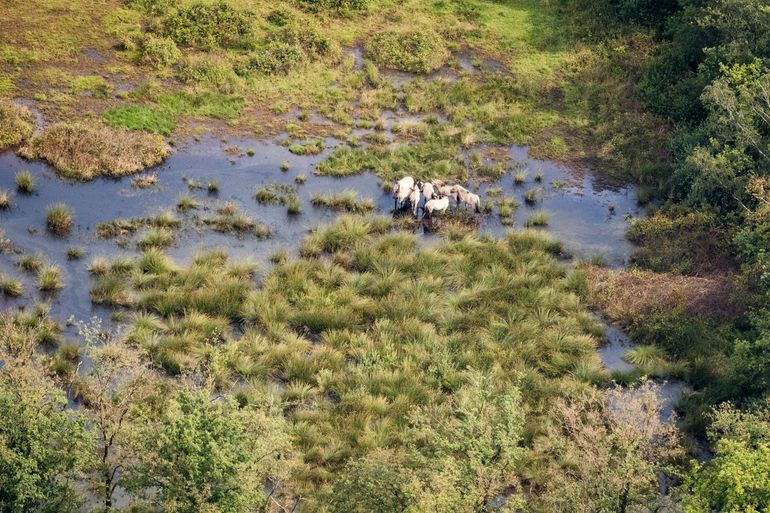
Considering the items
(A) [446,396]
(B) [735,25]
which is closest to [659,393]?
(A) [446,396]

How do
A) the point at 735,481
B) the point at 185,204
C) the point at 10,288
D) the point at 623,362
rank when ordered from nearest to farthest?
the point at 735,481, the point at 10,288, the point at 623,362, the point at 185,204

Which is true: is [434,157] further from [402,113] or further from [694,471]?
[694,471]

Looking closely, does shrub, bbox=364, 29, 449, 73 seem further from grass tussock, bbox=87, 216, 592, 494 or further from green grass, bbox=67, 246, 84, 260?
green grass, bbox=67, 246, 84, 260

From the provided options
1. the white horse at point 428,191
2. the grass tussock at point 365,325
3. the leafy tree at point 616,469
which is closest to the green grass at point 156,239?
the grass tussock at point 365,325

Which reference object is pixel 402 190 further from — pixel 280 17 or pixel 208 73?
pixel 280 17

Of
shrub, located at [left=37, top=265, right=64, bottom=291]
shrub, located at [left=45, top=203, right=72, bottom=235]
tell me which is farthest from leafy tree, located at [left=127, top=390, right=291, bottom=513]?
shrub, located at [left=45, top=203, right=72, bottom=235]


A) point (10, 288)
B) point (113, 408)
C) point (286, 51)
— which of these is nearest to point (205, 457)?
point (113, 408)

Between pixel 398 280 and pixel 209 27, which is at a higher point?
pixel 209 27

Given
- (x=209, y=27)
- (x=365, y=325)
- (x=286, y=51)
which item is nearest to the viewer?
(x=365, y=325)
